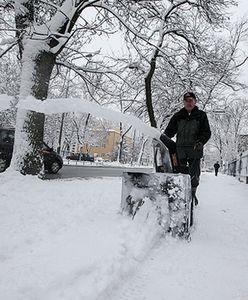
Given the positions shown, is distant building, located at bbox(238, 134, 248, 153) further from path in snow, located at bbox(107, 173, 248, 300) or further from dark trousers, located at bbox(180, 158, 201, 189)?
path in snow, located at bbox(107, 173, 248, 300)

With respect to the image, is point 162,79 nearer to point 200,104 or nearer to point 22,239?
point 200,104

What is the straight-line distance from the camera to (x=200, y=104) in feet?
63.8

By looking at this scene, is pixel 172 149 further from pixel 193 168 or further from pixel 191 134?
pixel 193 168

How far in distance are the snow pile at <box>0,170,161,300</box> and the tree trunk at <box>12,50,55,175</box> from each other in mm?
2767

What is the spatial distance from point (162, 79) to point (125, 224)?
42.0ft

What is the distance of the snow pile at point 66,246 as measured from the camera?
6.59 ft

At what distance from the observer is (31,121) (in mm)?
7812

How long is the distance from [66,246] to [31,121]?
556 cm

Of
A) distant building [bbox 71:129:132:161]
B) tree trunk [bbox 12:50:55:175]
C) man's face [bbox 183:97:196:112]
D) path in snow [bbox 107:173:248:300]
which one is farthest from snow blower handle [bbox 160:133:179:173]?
distant building [bbox 71:129:132:161]

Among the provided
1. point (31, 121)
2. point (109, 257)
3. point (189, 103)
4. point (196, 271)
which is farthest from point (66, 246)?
point (31, 121)

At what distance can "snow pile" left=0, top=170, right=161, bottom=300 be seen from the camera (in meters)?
2.01

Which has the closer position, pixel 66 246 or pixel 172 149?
pixel 66 246

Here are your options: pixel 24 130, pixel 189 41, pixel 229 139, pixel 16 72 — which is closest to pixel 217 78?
pixel 189 41

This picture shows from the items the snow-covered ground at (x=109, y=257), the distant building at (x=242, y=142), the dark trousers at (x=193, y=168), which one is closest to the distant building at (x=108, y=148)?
the distant building at (x=242, y=142)
